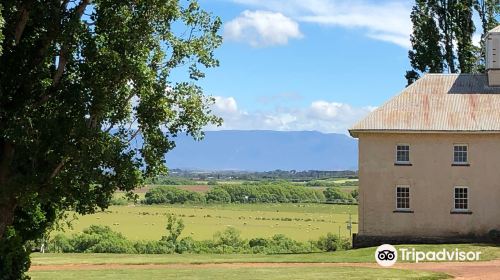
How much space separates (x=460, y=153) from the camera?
40.6 metres

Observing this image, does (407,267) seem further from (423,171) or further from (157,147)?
(157,147)

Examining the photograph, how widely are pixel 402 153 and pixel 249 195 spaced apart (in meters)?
101

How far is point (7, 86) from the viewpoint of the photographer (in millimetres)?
17781

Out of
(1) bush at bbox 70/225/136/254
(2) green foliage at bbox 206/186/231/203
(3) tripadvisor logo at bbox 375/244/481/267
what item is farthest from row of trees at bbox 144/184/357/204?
(3) tripadvisor logo at bbox 375/244/481/267

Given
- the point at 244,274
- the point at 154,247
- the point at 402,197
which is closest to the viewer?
the point at 244,274

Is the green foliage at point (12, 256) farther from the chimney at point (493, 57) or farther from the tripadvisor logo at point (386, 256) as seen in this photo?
the chimney at point (493, 57)

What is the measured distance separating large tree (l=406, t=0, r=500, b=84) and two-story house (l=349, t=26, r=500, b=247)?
11050 mm

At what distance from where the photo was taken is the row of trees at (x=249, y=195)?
12962 cm

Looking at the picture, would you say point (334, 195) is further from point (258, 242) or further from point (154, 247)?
point (154, 247)

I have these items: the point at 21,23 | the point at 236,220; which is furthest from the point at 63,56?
the point at 236,220

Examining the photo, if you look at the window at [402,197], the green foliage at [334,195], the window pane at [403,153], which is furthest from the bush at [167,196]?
the window pane at [403,153]

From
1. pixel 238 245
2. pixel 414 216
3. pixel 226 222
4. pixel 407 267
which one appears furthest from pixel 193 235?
pixel 407 267

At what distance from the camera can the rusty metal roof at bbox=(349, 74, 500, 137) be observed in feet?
132

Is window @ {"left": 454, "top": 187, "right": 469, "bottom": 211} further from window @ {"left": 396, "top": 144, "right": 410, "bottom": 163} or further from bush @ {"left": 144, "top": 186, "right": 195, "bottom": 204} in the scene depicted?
bush @ {"left": 144, "top": 186, "right": 195, "bottom": 204}
